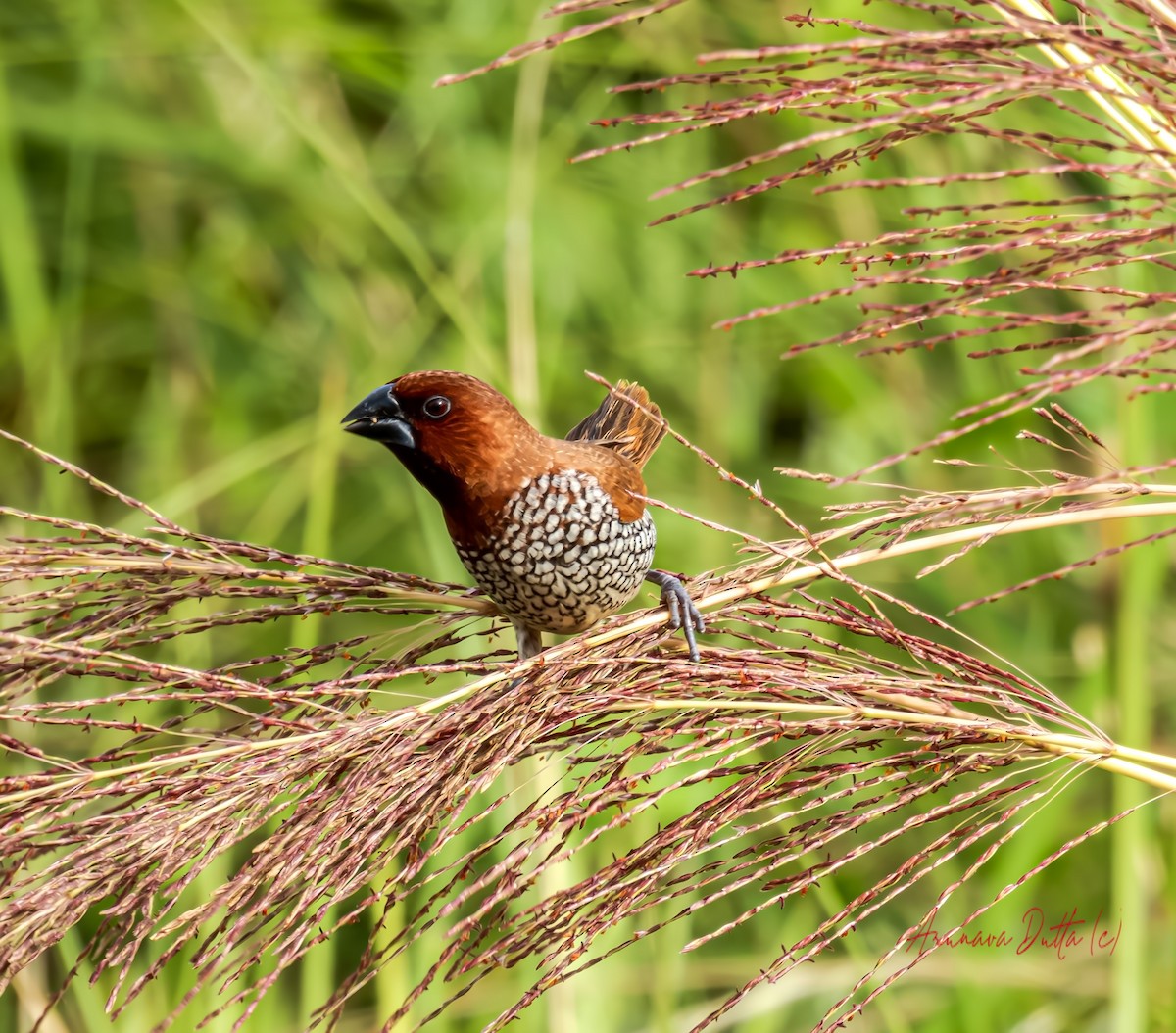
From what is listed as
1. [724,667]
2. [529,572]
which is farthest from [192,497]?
[724,667]

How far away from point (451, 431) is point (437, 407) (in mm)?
56

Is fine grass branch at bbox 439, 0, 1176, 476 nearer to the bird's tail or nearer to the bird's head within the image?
the bird's head

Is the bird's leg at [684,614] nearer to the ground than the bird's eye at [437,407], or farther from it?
nearer to the ground

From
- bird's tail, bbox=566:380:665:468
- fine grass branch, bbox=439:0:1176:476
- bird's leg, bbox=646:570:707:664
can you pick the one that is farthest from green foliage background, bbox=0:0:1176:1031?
fine grass branch, bbox=439:0:1176:476

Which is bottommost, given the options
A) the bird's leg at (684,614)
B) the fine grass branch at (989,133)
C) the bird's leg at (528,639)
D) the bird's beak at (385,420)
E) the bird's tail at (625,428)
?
the bird's leg at (528,639)

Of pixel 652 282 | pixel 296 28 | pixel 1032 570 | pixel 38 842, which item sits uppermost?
pixel 296 28

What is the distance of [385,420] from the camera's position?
2479mm

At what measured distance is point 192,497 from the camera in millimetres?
3432

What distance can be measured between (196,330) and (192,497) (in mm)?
1501

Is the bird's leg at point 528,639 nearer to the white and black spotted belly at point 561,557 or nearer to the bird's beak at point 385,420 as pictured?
the white and black spotted belly at point 561,557

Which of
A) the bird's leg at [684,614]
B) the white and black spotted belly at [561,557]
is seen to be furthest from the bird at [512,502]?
the bird's leg at [684,614]

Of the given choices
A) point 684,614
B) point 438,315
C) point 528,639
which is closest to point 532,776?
point 684,614

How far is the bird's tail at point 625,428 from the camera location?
3.14 meters

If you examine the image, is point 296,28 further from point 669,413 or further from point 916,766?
point 916,766
